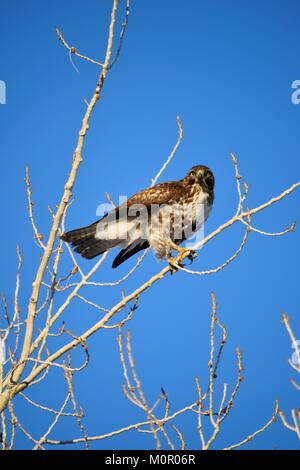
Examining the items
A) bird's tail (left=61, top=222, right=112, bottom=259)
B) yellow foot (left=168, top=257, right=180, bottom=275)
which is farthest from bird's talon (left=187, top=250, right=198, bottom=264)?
bird's tail (left=61, top=222, right=112, bottom=259)

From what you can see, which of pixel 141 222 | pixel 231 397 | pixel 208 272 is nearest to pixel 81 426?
pixel 231 397

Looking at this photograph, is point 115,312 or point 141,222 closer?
point 115,312

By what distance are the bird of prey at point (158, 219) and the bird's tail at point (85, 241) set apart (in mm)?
150

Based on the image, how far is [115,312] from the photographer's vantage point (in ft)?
13.4

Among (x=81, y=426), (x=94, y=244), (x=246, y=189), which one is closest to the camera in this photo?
(x=81, y=426)

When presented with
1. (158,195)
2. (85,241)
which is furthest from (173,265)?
(158,195)

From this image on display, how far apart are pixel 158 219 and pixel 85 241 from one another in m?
0.99

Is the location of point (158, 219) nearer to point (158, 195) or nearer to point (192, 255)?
point (158, 195)

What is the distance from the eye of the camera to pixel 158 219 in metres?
6.48

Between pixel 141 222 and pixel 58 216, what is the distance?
287 cm

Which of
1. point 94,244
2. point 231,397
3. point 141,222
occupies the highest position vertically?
point 141,222

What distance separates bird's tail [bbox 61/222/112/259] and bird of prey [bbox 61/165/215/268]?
15 cm

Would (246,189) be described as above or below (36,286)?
above

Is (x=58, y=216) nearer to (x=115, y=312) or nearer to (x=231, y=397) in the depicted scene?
(x=115, y=312)
